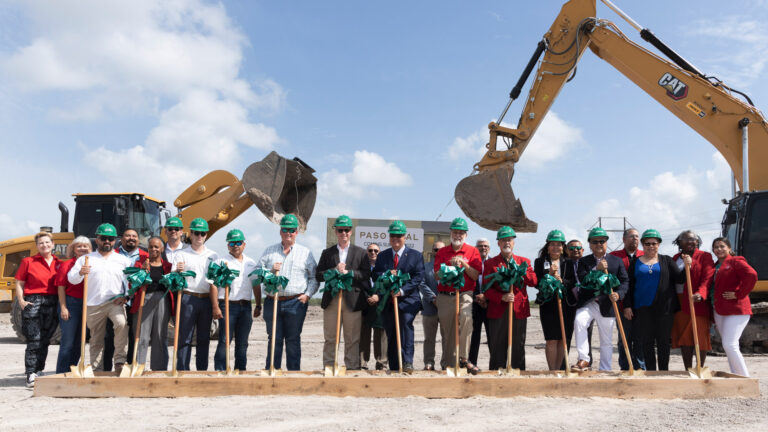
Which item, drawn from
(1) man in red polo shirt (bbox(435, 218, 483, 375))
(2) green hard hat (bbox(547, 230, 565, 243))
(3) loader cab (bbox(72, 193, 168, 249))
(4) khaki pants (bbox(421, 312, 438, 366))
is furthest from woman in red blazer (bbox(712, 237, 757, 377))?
(3) loader cab (bbox(72, 193, 168, 249))

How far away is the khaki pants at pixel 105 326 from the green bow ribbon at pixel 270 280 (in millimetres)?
1341

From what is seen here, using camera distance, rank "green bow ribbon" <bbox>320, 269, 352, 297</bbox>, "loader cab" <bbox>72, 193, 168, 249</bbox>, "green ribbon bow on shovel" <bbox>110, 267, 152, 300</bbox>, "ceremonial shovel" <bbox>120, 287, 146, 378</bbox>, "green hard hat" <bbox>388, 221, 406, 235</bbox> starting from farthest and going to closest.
A: "loader cab" <bbox>72, 193, 168, 249</bbox>, "green hard hat" <bbox>388, 221, 406, 235</bbox>, "green bow ribbon" <bbox>320, 269, 352, 297</bbox>, "green ribbon bow on shovel" <bbox>110, 267, 152, 300</bbox>, "ceremonial shovel" <bbox>120, 287, 146, 378</bbox>

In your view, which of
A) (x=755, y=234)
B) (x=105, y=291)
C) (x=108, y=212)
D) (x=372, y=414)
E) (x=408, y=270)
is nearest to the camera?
(x=372, y=414)

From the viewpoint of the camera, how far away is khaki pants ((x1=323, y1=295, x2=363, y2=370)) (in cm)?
610

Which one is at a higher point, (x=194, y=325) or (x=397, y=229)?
(x=397, y=229)

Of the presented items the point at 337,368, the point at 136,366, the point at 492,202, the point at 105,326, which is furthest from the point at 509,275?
the point at 105,326

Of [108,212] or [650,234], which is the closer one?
[650,234]

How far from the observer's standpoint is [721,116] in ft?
30.8

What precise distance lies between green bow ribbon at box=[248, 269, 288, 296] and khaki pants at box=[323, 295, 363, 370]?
1.94 ft

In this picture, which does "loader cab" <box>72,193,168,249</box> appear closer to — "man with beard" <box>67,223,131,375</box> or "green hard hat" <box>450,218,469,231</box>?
"man with beard" <box>67,223,131,375</box>

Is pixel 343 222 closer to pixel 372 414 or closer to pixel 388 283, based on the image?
pixel 388 283

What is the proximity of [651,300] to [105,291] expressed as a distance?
534cm

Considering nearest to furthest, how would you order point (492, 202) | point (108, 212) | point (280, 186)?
point (492, 202) < point (280, 186) < point (108, 212)

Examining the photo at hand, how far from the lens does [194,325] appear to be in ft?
19.8
